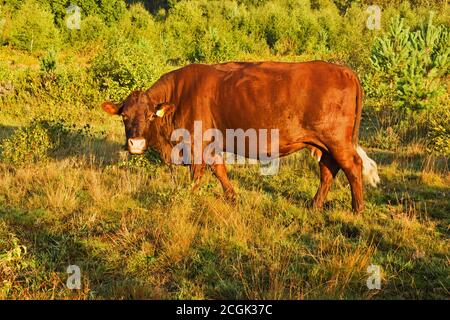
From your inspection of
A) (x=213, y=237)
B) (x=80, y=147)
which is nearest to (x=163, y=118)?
(x=213, y=237)

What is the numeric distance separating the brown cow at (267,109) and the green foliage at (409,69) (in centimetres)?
552

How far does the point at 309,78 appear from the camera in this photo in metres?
5.55

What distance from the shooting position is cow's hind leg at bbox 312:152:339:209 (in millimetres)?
5953

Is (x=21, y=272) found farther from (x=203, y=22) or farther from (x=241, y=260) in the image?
(x=203, y=22)

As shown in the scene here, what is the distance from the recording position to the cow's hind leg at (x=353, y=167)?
5.62 meters

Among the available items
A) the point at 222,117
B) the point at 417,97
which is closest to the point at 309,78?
the point at 222,117

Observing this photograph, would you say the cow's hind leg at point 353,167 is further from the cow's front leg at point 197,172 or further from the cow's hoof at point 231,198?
the cow's front leg at point 197,172

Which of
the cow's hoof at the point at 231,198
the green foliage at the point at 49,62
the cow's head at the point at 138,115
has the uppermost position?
the cow's head at the point at 138,115

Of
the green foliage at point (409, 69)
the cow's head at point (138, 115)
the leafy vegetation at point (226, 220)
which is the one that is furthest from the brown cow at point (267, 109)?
the green foliage at point (409, 69)

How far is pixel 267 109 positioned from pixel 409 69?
789 cm

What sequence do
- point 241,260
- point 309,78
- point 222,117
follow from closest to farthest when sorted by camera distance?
1. point 241,260
2. point 309,78
3. point 222,117

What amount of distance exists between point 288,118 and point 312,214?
1.27 m

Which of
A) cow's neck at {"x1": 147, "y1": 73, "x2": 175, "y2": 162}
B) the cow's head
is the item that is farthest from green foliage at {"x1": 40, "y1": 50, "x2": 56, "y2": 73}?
the cow's head

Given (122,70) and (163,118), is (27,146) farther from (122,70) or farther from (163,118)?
(122,70)
